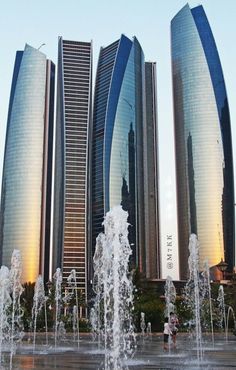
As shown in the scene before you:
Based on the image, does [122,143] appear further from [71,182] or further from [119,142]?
[71,182]

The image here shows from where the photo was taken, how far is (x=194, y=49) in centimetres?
15050

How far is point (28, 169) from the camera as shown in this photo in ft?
502

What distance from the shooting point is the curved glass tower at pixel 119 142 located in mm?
140750

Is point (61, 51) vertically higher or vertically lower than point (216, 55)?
higher

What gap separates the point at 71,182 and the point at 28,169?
1358 centimetres

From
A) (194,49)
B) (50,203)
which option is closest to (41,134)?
(50,203)

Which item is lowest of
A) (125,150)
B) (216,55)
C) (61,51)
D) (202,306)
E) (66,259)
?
(202,306)

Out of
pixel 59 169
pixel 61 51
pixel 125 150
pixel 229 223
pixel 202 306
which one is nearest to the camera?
pixel 202 306

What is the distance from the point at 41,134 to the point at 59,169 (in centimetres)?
1411

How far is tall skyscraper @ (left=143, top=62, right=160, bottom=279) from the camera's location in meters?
168

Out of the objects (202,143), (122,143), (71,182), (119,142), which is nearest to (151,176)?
(71,182)

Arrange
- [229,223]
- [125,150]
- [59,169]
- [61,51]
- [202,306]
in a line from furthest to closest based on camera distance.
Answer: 1. [61,51]
2. [59,169]
3. [125,150]
4. [229,223]
5. [202,306]

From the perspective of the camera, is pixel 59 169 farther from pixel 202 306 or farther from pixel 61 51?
pixel 202 306

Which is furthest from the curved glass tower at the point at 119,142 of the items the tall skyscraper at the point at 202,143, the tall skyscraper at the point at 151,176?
the tall skyscraper at the point at 151,176
